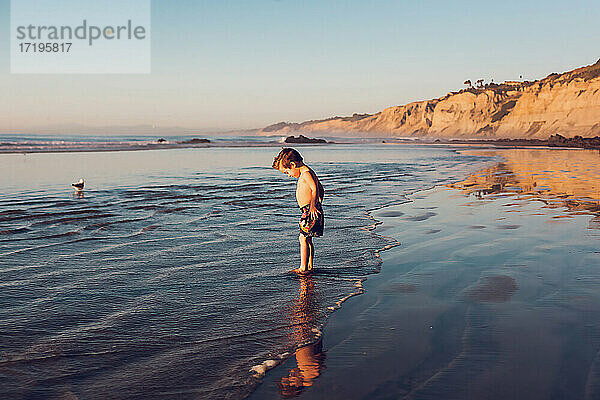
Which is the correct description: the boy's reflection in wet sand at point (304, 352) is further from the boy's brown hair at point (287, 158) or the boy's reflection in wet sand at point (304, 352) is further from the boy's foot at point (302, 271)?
the boy's brown hair at point (287, 158)

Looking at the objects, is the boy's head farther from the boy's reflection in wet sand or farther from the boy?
the boy's reflection in wet sand

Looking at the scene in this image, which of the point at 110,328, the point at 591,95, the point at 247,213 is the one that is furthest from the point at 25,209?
the point at 591,95

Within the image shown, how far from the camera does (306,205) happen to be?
6820 millimetres

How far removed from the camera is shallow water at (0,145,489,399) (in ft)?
12.4

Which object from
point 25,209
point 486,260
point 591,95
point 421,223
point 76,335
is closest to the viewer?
point 76,335

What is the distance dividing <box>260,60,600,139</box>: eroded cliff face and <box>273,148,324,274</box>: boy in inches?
3182

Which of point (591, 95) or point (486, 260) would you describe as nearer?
point (486, 260)

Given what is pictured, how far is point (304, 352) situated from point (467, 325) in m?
1.55

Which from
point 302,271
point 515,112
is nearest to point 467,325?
point 302,271

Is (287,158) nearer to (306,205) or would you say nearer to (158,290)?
(306,205)

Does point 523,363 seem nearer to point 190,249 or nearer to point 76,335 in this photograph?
point 76,335

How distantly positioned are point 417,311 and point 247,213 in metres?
7.17

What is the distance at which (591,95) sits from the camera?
81062mm

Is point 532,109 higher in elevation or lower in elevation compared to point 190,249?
higher
